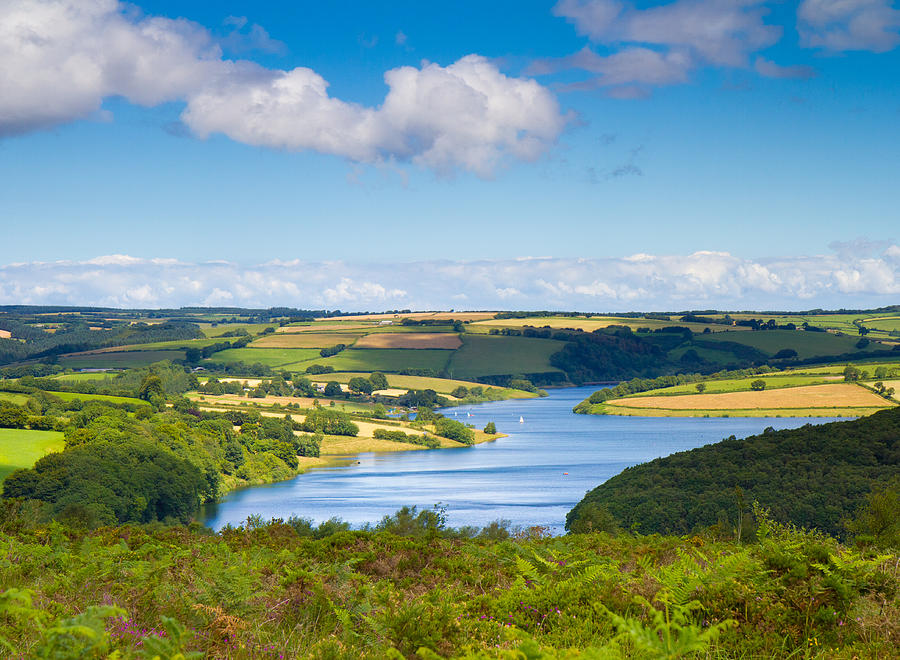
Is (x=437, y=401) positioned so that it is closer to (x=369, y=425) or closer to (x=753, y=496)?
(x=369, y=425)

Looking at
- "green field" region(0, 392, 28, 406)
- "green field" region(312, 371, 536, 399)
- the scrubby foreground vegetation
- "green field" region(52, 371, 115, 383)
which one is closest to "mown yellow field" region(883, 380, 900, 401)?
"green field" region(312, 371, 536, 399)

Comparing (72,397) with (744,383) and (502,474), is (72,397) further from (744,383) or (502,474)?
(744,383)

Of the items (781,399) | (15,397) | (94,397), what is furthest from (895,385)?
(15,397)

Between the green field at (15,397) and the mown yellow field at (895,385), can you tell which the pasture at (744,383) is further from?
the green field at (15,397)

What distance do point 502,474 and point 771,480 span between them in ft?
152

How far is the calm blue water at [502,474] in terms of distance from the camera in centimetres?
8062

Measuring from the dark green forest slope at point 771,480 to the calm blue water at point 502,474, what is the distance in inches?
338

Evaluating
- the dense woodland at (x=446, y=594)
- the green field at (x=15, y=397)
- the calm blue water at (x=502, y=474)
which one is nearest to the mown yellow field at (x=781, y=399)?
the calm blue water at (x=502, y=474)

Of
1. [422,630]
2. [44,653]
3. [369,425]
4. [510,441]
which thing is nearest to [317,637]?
[422,630]

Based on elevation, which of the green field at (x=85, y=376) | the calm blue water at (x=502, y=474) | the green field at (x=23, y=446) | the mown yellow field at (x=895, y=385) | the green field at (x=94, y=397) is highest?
the mown yellow field at (x=895, y=385)

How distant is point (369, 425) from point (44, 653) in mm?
146218

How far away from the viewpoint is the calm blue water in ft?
265

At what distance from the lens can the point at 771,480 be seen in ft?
209

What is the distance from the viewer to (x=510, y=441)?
450 feet
